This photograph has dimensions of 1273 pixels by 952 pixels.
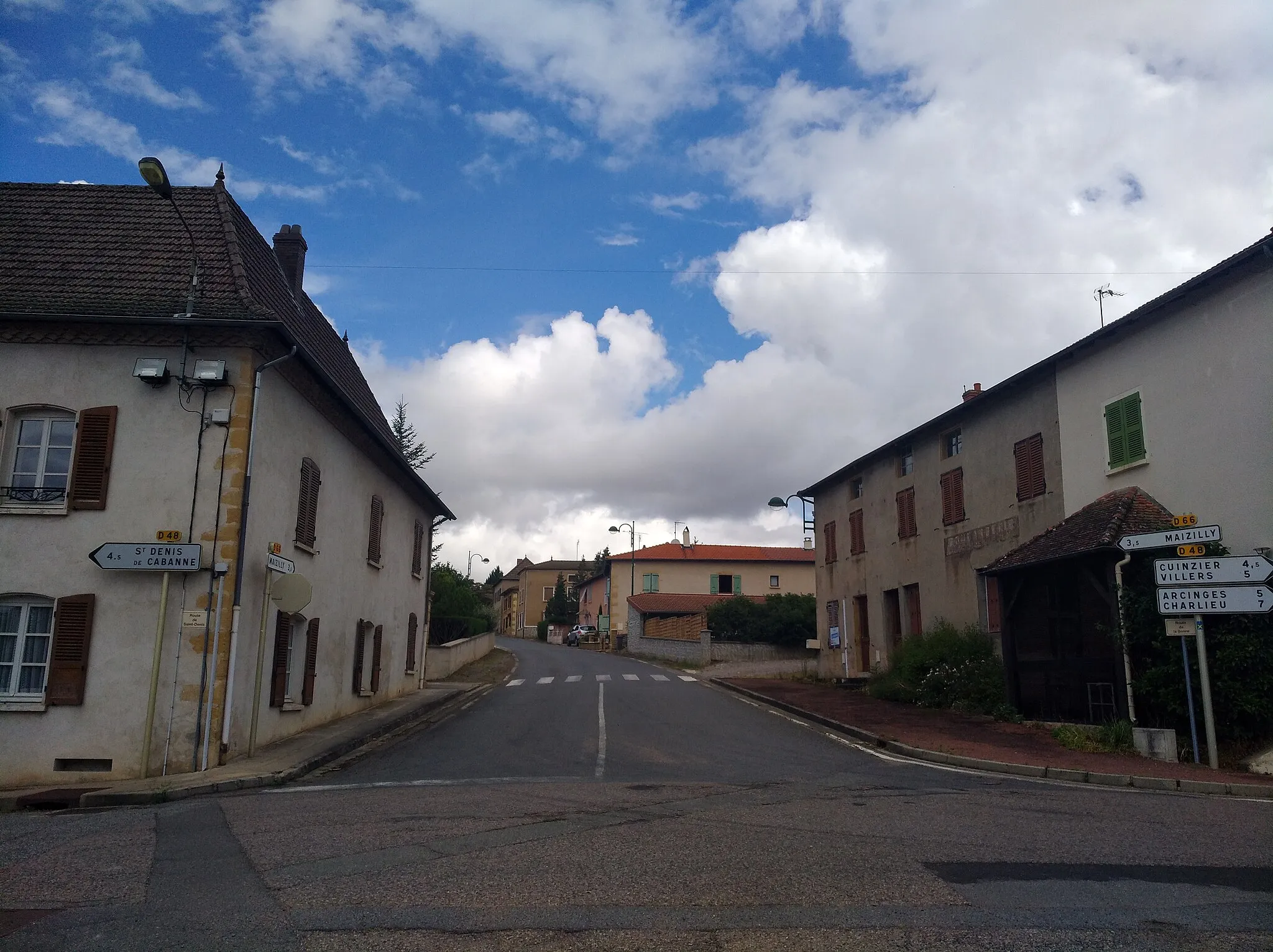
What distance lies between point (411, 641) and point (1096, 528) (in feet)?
58.2

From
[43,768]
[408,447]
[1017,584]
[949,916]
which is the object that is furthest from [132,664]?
[408,447]

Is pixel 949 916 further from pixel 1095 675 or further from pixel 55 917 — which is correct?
pixel 1095 675

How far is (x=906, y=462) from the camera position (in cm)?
2569

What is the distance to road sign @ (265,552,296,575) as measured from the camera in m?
13.9

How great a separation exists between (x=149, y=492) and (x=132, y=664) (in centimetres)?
227

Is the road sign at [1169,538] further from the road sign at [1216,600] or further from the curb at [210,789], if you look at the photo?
the curb at [210,789]

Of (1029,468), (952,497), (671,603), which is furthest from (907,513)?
(671,603)

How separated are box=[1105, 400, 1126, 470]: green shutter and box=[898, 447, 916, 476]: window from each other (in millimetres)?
8185

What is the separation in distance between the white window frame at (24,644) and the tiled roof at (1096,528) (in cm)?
1475

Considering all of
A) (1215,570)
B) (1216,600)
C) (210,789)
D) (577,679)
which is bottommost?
(210,789)

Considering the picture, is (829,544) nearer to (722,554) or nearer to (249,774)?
(249,774)

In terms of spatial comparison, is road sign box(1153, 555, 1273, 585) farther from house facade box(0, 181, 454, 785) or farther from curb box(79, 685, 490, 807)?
house facade box(0, 181, 454, 785)

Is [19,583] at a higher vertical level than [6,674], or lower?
higher

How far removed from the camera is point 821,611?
3195 centimetres
